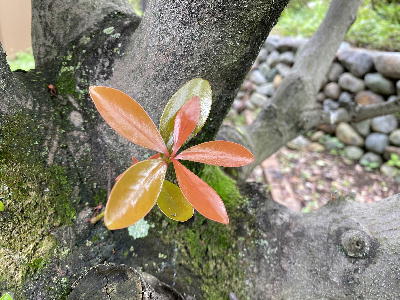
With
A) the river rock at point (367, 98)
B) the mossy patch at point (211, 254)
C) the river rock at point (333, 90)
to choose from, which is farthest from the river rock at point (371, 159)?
the mossy patch at point (211, 254)

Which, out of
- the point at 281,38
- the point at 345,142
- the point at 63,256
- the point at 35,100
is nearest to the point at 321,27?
the point at 35,100

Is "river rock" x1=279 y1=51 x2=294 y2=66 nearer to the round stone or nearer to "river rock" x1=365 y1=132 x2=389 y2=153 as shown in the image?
"river rock" x1=365 y1=132 x2=389 y2=153

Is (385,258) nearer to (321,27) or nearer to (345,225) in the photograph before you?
(345,225)

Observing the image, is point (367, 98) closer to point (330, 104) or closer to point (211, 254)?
point (330, 104)

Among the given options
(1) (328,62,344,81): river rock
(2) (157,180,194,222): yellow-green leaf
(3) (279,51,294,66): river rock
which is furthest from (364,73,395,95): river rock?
(2) (157,180,194,222): yellow-green leaf

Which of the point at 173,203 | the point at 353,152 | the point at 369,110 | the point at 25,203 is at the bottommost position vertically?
the point at 353,152

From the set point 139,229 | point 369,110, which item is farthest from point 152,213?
point 369,110
